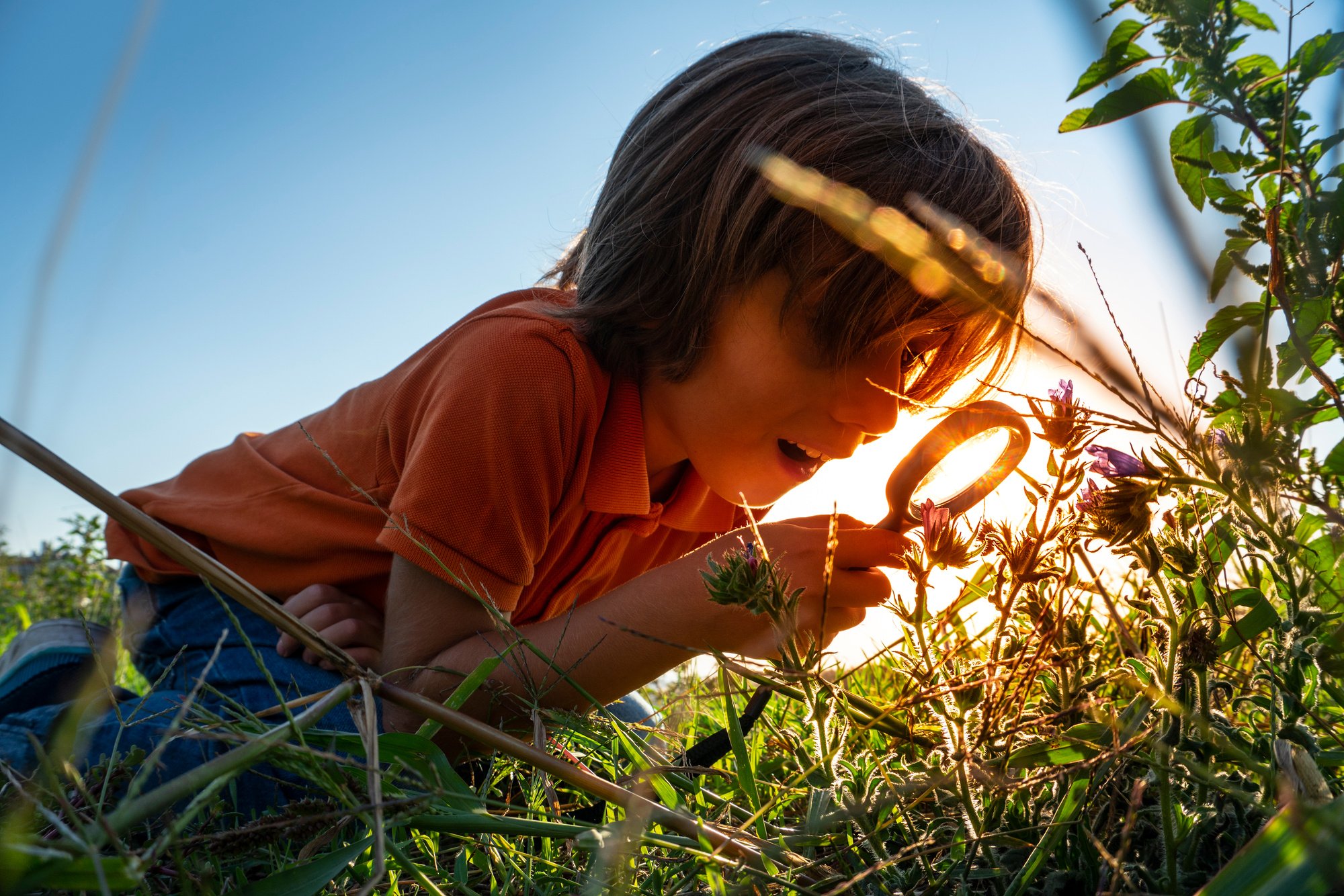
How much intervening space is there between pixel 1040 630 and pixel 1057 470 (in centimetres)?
11

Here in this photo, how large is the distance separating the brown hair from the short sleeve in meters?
0.26

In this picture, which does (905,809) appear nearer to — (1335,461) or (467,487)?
(1335,461)

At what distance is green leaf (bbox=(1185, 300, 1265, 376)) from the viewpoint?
24.6 inches

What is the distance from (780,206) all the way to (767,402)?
12.6 inches

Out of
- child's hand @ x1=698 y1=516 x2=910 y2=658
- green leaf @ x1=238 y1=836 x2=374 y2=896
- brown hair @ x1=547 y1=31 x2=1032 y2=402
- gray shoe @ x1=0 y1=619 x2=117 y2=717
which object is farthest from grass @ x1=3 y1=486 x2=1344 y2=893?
gray shoe @ x1=0 y1=619 x2=117 y2=717

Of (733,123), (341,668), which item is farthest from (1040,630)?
(733,123)

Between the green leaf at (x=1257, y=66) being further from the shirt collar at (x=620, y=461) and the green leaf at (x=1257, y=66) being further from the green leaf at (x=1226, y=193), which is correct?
the shirt collar at (x=620, y=461)

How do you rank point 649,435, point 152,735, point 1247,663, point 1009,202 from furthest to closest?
point 649,435 → point 1009,202 → point 152,735 → point 1247,663

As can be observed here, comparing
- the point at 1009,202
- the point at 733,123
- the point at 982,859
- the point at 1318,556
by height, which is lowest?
the point at 982,859

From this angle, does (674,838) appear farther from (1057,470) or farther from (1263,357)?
(1263,357)

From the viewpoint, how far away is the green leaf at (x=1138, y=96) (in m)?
0.62

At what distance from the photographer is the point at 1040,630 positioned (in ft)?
2.07

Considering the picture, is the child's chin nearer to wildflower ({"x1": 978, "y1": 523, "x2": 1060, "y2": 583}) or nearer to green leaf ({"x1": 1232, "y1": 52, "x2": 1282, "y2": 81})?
wildflower ({"x1": 978, "y1": 523, "x2": 1060, "y2": 583})

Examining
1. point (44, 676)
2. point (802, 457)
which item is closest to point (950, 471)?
point (802, 457)
